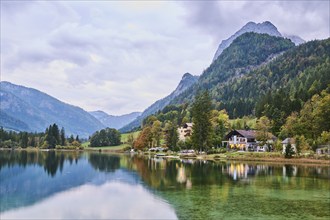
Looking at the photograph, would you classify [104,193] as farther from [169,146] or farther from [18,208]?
[169,146]

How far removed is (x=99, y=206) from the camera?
3534 cm

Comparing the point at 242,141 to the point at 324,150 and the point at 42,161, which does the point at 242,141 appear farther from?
the point at 42,161

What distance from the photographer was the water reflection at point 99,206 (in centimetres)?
3061

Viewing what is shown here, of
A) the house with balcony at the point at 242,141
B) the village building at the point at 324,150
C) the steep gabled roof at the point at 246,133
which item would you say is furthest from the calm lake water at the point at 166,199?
the steep gabled roof at the point at 246,133

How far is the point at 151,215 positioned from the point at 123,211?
10.9 ft

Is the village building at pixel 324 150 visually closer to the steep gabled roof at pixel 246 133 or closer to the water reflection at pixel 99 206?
the steep gabled roof at pixel 246 133

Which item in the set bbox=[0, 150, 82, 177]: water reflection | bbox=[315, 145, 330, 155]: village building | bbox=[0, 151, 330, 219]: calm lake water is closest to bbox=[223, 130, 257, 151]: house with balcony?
bbox=[315, 145, 330, 155]: village building

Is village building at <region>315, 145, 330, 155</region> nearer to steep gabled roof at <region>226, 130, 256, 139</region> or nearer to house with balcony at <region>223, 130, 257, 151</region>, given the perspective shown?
house with balcony at <region>223, 130, 257, 151</region>

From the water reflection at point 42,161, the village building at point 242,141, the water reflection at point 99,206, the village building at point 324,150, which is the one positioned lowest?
the water reflection at point 99,206

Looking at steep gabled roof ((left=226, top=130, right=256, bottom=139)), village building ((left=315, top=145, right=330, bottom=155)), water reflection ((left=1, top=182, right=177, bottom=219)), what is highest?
steep gabled roof ((left=226, top=130, right=256, bottom=139))

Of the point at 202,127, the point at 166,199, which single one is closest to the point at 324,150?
the point at 202,127

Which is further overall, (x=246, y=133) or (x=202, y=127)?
(x=246, y=133)

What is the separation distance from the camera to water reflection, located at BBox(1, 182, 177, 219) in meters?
30.6

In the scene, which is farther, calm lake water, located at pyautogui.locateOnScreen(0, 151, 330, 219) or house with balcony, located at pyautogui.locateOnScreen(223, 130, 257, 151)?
house with balcony, located at pyautogui.locateOnScreen(223, 130, 257, 151)
